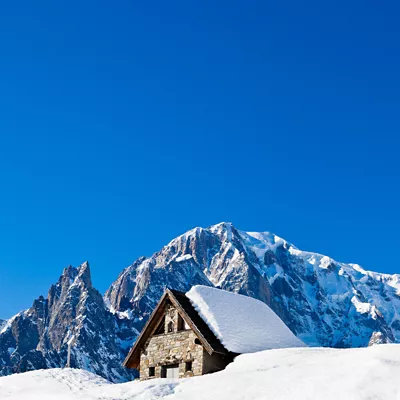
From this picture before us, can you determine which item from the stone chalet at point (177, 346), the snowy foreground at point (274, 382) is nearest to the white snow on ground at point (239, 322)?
the stone chalet at point (177, 346)

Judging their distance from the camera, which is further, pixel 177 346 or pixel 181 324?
pixel 181 324

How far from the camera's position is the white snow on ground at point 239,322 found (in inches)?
1378

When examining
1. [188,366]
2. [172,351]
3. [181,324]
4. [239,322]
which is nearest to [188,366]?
[188,366]

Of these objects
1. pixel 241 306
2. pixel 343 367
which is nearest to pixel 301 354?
pixel 343 367

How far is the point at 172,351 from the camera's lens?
36.1 m

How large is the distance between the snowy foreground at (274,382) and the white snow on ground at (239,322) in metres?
3.03

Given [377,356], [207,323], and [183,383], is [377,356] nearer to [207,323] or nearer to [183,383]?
[183,383]

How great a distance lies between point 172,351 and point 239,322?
144 inches

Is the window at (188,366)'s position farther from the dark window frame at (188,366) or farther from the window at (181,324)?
the window at (181,324)

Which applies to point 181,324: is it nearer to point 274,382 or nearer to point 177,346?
point 177,346

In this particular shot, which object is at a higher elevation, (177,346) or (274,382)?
(177,346)

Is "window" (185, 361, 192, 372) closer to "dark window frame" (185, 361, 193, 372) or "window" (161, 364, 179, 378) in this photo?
"dark window frame" (185, 361, 193, 372)

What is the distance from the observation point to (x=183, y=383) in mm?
28109

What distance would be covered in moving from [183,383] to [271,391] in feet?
16.0
